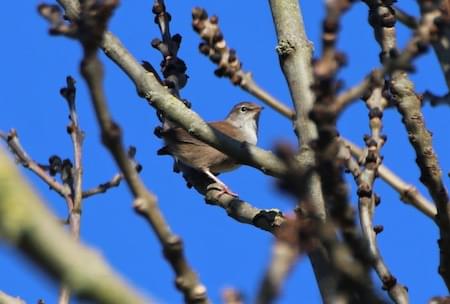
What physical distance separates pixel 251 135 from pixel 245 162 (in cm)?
705

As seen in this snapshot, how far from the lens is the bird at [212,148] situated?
7758mm

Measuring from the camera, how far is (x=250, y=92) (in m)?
2.95

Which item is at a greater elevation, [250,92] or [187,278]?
[250,92]

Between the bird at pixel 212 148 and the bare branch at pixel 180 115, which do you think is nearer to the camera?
the bare branch at pixel 180 115

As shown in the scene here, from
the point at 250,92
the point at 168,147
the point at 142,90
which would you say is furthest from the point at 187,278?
the point at 168,147

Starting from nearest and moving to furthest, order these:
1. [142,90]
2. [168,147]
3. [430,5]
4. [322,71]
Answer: [322,71] < [430,5] < [142,90] < [168,147]

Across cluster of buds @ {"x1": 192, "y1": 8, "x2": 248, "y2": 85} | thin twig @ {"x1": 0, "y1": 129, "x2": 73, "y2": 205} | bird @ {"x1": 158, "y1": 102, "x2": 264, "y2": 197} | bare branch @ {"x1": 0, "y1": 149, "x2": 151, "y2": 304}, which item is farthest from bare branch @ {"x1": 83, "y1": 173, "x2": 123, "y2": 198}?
bare branch @ {"x1": 0, "y1": 149, "x2": 151, "y2": 304}

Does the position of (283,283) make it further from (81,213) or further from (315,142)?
(81,213)

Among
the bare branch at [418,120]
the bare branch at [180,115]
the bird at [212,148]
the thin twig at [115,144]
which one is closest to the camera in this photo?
the thin twig at [115,144]

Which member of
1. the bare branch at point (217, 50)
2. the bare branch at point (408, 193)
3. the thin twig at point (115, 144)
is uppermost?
the bare branch at point (217, 50)

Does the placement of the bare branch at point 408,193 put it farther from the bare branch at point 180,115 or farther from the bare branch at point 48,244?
the bare branch at point 48,244

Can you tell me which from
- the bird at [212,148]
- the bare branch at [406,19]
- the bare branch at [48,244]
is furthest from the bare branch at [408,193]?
the bird at [212,148]

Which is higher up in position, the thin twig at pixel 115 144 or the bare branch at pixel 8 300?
the bare branch at pixel 8 300

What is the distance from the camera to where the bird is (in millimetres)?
7758
